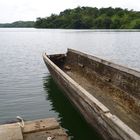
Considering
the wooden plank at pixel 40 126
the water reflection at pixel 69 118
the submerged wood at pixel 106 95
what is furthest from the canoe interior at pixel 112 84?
the wooden plank at pixel 40 126

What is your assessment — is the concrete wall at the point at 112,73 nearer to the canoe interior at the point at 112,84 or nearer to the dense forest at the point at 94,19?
the canoe interior at the point at 112,84

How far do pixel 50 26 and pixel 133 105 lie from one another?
103 meters

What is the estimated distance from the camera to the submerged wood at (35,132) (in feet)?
14.3

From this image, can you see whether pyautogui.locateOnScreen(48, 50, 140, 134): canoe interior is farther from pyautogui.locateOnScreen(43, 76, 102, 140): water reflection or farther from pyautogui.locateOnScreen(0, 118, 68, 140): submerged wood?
pyautogui.locateOnScreen(0, 118, 68, 140): submerged wood

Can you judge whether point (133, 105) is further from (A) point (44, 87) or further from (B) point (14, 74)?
(B) point (14, 74)

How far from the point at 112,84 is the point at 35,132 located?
446 centimetres

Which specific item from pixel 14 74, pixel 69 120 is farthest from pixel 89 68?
pixel 14 74

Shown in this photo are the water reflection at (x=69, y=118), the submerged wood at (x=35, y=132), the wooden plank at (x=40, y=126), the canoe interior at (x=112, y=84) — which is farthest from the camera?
the canoe interior at (x=112, y=84)

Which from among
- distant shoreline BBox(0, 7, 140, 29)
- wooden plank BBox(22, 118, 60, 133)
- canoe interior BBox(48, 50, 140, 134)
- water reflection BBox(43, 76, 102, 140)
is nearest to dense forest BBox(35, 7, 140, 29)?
distant shoreline BBox(0, 7, 140, 29)

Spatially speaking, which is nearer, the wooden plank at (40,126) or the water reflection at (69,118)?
the wooden plank at (40,126)

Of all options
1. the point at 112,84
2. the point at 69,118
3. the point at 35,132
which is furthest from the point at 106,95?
the point at 35,132

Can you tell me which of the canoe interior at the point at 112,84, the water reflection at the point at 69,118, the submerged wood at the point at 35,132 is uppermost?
the submerged wood at the point at 35,132

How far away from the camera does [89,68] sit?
10.8 metres

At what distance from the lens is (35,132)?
15.1 feet
